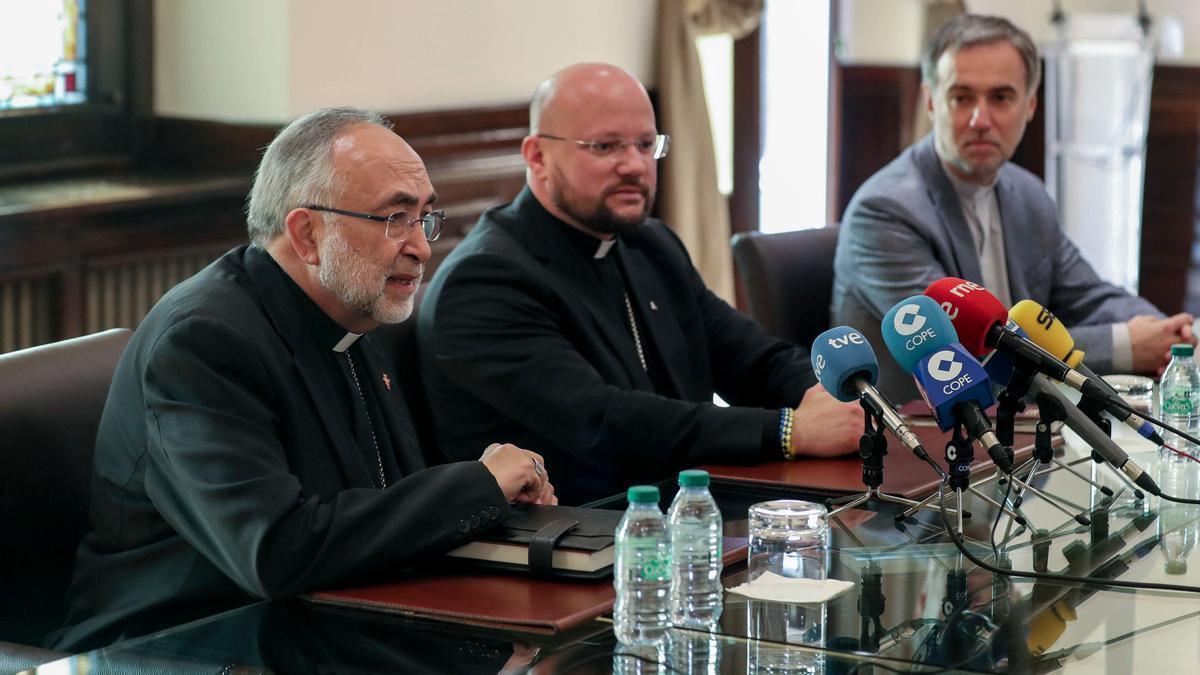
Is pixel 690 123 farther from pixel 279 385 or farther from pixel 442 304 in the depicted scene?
pixel 279 385

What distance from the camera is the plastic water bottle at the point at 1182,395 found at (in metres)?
2.58

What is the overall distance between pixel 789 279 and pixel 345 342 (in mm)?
1619

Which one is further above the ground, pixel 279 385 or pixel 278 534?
pixel 279 385

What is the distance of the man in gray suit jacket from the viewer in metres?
3.50

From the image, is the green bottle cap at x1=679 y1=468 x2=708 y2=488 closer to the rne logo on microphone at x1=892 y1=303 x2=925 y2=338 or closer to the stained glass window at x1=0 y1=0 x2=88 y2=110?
the rne logo on microphone at x1=892 y1=303 x2=925 y2=338

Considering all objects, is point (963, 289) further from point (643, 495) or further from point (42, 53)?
point (42, 53)

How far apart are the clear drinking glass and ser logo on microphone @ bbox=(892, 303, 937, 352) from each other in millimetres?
243

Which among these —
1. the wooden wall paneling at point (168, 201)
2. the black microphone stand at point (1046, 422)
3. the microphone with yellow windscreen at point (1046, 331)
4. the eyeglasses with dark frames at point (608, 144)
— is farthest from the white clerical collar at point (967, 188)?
the wooden wall paneling at point (168, 201)

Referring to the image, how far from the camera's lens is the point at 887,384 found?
11.0 feet

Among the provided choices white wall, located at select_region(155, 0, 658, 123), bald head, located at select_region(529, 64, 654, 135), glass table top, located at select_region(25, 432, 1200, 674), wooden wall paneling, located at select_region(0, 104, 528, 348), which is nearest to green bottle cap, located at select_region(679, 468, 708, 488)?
glass table top, located at select_region(25, 432, 1200, 674)

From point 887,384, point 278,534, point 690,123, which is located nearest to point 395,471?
point 278,534

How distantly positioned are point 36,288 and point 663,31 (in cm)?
282

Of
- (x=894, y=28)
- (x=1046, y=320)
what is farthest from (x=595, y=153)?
(x=894, y=28)

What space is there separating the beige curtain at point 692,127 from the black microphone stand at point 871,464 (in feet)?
11.8
